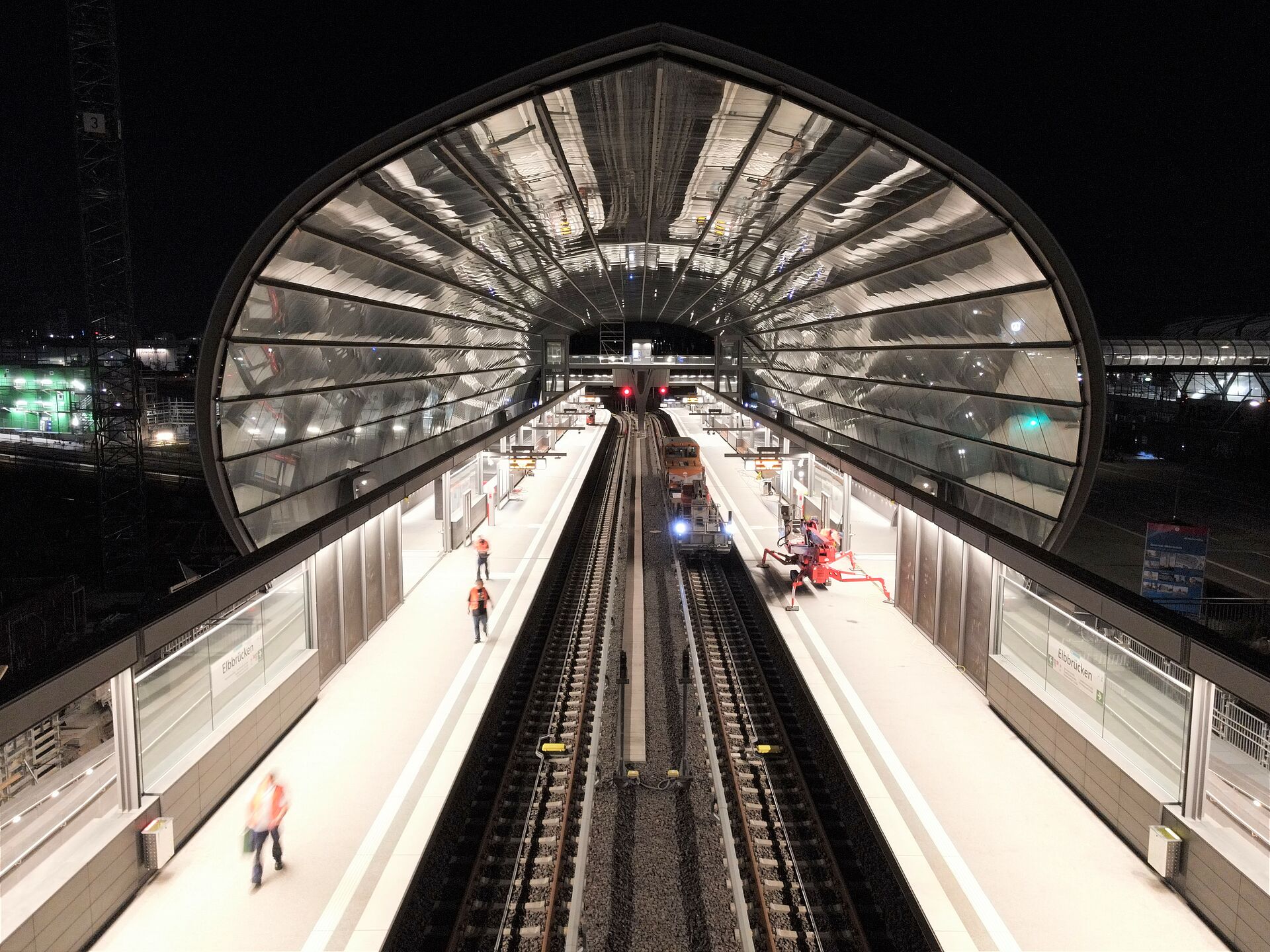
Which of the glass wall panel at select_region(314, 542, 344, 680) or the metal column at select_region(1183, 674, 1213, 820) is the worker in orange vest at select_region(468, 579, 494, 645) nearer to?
the glass wall panel at select_region(314, 542, 344, 680)

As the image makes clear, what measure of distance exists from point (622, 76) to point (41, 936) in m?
10.2

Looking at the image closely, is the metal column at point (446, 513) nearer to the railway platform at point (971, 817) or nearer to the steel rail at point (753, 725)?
the steel rail at point (753, 725)

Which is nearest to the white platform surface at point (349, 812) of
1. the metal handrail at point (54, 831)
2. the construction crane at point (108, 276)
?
the metal handrail at point (54, 831)

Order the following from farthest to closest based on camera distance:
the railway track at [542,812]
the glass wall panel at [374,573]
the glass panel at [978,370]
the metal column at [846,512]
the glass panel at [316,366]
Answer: the metal column at [846,512] → the glass wall panel at [374,573] → the glass panel at [316,366] → the glass panel at [978,370] → the railway track at [542,812]

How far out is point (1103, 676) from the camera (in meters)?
8.36

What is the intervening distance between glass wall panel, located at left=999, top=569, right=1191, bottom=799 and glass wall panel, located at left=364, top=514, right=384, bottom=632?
10.1 m

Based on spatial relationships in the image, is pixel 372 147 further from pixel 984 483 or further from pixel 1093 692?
pixel 984 483

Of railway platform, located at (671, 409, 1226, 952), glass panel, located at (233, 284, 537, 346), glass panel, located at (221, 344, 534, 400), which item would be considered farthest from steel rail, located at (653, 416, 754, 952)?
glass panel, located at (233, 284, 537, 346)

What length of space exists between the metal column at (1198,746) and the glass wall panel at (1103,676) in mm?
114

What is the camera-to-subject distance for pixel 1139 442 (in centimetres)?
4697

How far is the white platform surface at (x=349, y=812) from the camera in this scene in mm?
6250

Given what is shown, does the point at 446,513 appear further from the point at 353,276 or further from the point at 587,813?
the point at 587,813

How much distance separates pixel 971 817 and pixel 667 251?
741 inches

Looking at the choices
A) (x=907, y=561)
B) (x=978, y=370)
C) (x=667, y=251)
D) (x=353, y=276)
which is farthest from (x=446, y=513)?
(x=978, y=370)
